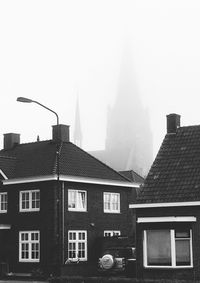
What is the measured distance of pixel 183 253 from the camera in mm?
28125

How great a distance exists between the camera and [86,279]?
27.6 m

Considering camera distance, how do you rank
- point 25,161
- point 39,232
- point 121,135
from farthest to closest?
1. point 121,135
2. point 25,161
3. point 39,232

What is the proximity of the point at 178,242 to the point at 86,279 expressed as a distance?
475 cm

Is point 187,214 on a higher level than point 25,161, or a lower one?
lower

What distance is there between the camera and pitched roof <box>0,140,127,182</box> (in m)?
43.2

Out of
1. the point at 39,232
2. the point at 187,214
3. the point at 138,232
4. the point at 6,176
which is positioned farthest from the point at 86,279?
the point at 6,176

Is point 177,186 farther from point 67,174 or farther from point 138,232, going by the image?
point 67,174

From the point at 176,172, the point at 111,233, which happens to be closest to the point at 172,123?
the point at 176,172

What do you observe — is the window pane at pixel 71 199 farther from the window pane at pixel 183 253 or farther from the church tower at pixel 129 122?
the church tower at pixel 129 122

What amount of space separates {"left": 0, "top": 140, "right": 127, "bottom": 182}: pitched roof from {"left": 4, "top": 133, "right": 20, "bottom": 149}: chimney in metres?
0.96

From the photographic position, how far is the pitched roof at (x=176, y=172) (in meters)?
28.8

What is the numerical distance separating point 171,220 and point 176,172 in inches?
114

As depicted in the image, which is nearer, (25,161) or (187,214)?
(187,214)

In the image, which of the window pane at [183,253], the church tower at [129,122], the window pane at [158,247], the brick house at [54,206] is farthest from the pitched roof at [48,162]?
the church tower at [129,122]
